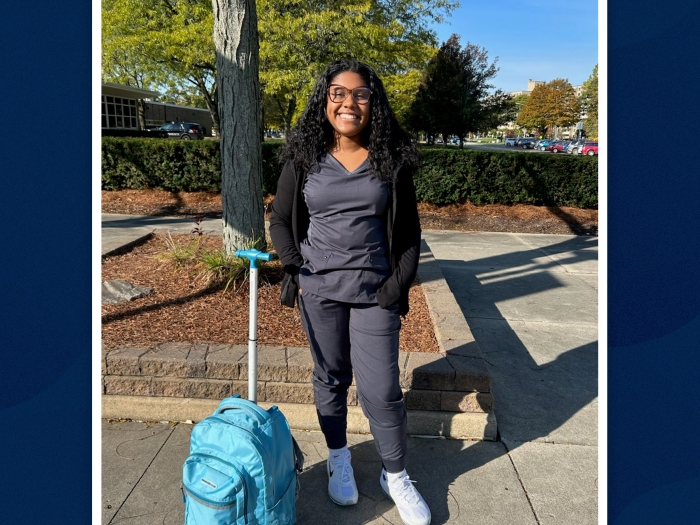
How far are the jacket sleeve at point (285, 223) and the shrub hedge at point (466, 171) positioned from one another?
8.77 meters

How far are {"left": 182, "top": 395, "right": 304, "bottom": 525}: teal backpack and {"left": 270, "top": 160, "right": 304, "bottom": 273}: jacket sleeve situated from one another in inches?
26.6

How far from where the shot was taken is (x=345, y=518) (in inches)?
94.5

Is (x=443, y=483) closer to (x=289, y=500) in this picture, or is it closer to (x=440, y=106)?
(x=289, y=500)

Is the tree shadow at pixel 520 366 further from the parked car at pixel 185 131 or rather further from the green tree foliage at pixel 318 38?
the parked car at pixel 185 131

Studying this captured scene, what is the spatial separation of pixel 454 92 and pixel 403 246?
2113 centimetres

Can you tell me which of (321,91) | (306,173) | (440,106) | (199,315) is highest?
(440,106)

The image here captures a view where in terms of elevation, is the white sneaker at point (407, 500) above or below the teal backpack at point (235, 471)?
below

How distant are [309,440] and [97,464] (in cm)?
111

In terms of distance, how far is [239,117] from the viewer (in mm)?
4477

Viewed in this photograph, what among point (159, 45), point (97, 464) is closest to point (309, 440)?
point (97, 464)

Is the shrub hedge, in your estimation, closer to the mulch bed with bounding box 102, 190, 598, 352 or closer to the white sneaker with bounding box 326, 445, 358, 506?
the mulch bed with bounding box 102, 190, 598, 352

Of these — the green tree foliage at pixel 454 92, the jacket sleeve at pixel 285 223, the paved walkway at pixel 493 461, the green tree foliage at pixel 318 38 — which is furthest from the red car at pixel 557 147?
the jacket sleeve at pixel 285 223

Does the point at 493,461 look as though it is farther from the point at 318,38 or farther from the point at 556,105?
the point at 556,105

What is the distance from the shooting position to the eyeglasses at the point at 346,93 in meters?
2.17
